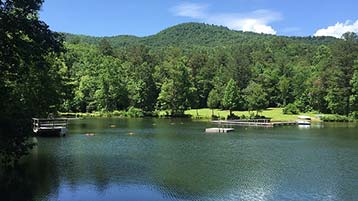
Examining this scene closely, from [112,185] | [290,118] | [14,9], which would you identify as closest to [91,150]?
[112,185]

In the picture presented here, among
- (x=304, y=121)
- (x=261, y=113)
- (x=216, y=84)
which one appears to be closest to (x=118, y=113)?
(x=216, y=84)

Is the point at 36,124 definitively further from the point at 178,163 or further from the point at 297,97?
the point at 297,97

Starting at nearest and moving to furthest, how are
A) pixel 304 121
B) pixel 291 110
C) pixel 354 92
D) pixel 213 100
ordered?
pixel 304 121 → pixel 354 92 → pixel 291 110 → pixel 213 100

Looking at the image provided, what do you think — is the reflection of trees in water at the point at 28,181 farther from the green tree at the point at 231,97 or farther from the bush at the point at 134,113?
the bush at the point at 134,113

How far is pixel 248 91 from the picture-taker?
332 feet

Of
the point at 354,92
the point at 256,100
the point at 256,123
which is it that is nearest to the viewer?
the point at 256,123

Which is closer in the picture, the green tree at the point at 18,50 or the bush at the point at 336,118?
the green tree at the point at 18,50

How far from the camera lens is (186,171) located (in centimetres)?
3097

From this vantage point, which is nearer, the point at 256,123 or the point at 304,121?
the point at 256,123

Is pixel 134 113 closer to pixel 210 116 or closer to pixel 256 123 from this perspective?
pixel 210 116

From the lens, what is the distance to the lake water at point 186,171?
2438 centimetres

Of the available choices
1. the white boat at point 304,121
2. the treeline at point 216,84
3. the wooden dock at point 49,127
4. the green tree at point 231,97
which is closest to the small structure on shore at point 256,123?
the white boat at point 304,121

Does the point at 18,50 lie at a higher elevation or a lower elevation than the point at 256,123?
higher

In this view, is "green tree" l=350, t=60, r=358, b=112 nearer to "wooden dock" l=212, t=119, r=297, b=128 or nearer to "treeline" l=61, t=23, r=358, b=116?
"treeline" l=61, t=23, r=358, b=116
